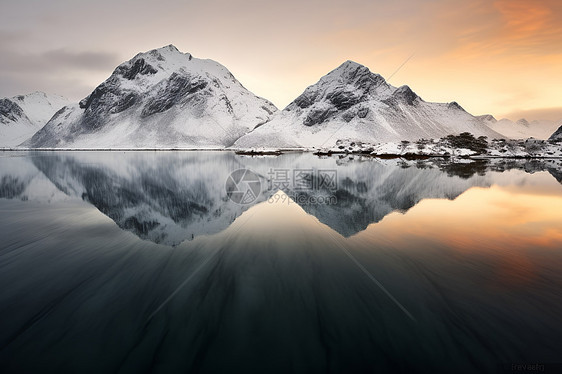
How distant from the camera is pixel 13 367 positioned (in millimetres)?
5023

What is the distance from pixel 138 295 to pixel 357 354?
602 centimetres

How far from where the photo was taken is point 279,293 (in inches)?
300

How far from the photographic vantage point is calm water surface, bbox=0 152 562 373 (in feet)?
17.4

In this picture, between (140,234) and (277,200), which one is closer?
(140,234)

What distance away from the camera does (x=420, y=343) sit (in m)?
5.62

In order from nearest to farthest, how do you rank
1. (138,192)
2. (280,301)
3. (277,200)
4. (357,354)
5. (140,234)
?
1. (357,354)
2. (280,301)
3. (140,234)
4. (277,200)
5. (138,192)

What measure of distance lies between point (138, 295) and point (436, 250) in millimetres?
11150

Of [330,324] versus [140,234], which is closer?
[330,324]

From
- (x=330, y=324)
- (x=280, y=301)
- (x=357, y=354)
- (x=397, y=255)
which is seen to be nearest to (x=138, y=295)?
(x=280, y=301)

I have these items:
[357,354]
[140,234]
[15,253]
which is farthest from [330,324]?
[15,253]

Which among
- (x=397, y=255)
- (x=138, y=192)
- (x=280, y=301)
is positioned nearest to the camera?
(x=280, y=301)

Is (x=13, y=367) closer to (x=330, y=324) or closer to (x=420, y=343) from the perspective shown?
(x=330, y=324)

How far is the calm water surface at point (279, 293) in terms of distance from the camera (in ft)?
17.4

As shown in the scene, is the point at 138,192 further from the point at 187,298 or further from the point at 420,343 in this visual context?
the point at 420,343
